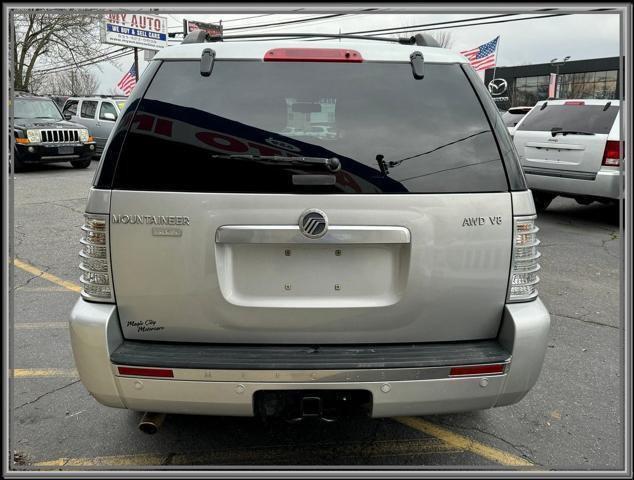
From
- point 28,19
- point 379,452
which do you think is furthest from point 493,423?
point 28,19

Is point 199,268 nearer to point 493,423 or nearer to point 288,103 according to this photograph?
point 288,103

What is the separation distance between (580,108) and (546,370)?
6627 mm

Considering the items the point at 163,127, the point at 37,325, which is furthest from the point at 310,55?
the point at 37,325

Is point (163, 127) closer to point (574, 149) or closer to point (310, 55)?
point (310, 55)

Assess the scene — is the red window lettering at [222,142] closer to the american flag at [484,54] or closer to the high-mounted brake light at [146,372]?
the high-mounted brake light at [146,372]

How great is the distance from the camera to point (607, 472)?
9.07ft

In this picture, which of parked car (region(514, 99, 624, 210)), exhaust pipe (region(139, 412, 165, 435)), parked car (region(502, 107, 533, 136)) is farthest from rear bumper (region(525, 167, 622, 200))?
exhaust pipe (region(139, 412, 165, 435))

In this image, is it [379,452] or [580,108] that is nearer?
[379,452]

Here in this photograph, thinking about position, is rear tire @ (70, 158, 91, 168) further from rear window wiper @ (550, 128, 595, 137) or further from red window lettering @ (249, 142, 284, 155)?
red window lettering @ (249, 142, 284, 155)

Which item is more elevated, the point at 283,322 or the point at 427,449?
the point at 283,322

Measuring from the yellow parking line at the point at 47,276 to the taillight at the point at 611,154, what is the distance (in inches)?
304

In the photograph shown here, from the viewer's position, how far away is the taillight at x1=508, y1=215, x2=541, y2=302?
235 cm

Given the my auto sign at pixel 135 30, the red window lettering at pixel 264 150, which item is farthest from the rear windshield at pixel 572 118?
the my auto sign at pixel 135 30

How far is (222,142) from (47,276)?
4.65 meters
